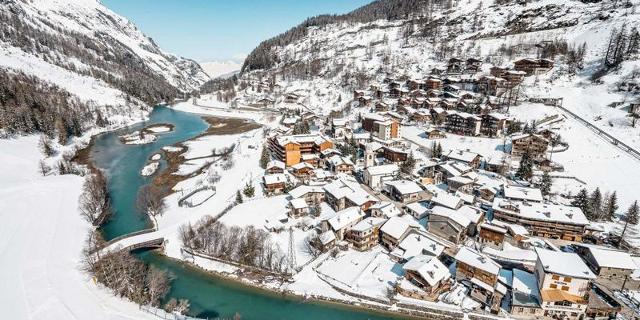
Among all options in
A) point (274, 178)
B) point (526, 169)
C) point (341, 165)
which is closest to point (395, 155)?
point (341, 165)

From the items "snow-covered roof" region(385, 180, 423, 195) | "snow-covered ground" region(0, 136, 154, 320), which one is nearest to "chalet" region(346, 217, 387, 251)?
"snow-covered roof" region(385, 180, 423, 195)

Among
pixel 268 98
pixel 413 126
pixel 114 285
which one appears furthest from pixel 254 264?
pixel 268 98

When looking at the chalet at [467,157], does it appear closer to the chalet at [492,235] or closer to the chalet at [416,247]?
the chalet at [492,235]

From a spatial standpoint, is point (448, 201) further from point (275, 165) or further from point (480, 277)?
point (275, 165)

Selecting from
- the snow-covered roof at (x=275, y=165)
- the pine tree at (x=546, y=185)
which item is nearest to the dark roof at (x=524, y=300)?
the pine tree at (x=546, y=185)

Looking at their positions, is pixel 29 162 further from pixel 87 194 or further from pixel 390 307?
pixel 390 307

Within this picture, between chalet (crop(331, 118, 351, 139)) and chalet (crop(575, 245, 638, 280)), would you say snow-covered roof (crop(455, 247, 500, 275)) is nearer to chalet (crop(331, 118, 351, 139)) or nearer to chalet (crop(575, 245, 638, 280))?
chalet (crop(575, 245, 638, 280))
